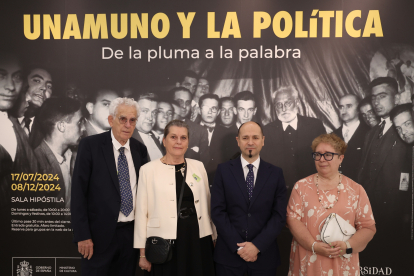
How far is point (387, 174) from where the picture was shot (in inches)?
137

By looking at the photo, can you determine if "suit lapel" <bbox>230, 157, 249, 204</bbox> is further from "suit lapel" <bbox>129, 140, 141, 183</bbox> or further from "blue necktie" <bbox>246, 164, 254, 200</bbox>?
"suit lapel" <bbox>129, 140, 141, 183</bbox>

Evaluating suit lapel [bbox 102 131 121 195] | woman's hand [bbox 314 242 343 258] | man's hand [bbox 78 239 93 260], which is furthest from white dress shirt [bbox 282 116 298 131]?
man's hand [bbox 78 239 93 260]

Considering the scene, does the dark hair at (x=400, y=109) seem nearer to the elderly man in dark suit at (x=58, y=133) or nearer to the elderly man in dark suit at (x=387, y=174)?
the elderly man in dark suit at (x=387, y=174)

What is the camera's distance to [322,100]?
3.51m

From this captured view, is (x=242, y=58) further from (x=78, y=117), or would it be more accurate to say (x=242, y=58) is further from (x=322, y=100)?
(x=78, y=117)

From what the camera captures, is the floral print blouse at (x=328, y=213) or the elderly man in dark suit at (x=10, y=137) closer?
the floral print blouse at (x=328, y=213)

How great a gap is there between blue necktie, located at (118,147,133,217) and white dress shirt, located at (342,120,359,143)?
2.46m

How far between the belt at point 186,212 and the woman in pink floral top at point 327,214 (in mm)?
872

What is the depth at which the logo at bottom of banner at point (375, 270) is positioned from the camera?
3.53 meters

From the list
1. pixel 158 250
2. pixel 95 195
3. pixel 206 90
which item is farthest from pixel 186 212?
pixel 206 90

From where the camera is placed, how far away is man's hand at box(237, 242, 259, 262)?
244 cm

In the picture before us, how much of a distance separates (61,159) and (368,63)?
3.79m

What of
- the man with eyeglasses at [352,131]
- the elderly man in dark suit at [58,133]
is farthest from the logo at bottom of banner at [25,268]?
the man with eyeglasses at [352,131]

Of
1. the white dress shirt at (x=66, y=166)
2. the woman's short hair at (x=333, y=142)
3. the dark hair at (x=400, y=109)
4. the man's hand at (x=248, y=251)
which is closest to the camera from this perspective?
the man's hand at (x=248, y=251)
